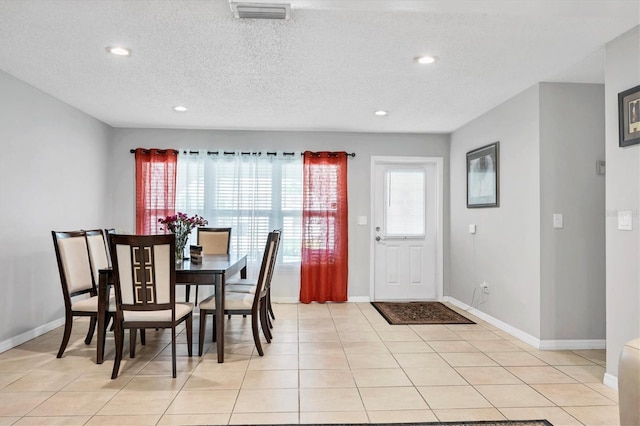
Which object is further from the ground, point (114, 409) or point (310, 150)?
point (310, 150)

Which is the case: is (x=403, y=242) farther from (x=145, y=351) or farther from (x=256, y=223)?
(x=145, y=351)

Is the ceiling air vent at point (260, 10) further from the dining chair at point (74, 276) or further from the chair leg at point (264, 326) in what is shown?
the chair leg at point (264, 326)

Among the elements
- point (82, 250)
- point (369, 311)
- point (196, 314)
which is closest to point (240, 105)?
point (82, 250)

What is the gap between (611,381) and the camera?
2.67 m

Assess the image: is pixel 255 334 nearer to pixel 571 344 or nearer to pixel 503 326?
pixel 503 326

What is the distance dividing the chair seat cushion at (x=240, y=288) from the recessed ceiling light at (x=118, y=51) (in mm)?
2207

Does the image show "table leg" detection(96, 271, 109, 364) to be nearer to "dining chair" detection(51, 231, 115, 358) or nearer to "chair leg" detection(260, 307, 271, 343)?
"dining chair" detection(51, 231, 115, 358)

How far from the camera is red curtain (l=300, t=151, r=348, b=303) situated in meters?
5.41

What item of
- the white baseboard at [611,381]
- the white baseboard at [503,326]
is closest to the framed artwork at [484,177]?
the white baseboard at [503,326]

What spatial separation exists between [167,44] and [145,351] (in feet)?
8.09

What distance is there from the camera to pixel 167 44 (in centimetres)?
277

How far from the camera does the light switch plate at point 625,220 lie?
8.23ft

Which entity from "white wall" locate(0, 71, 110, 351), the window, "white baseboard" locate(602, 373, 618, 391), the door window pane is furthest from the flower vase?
"white baseboard" locate(602, 373, 618, 391)

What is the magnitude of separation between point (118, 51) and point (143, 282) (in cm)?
168
